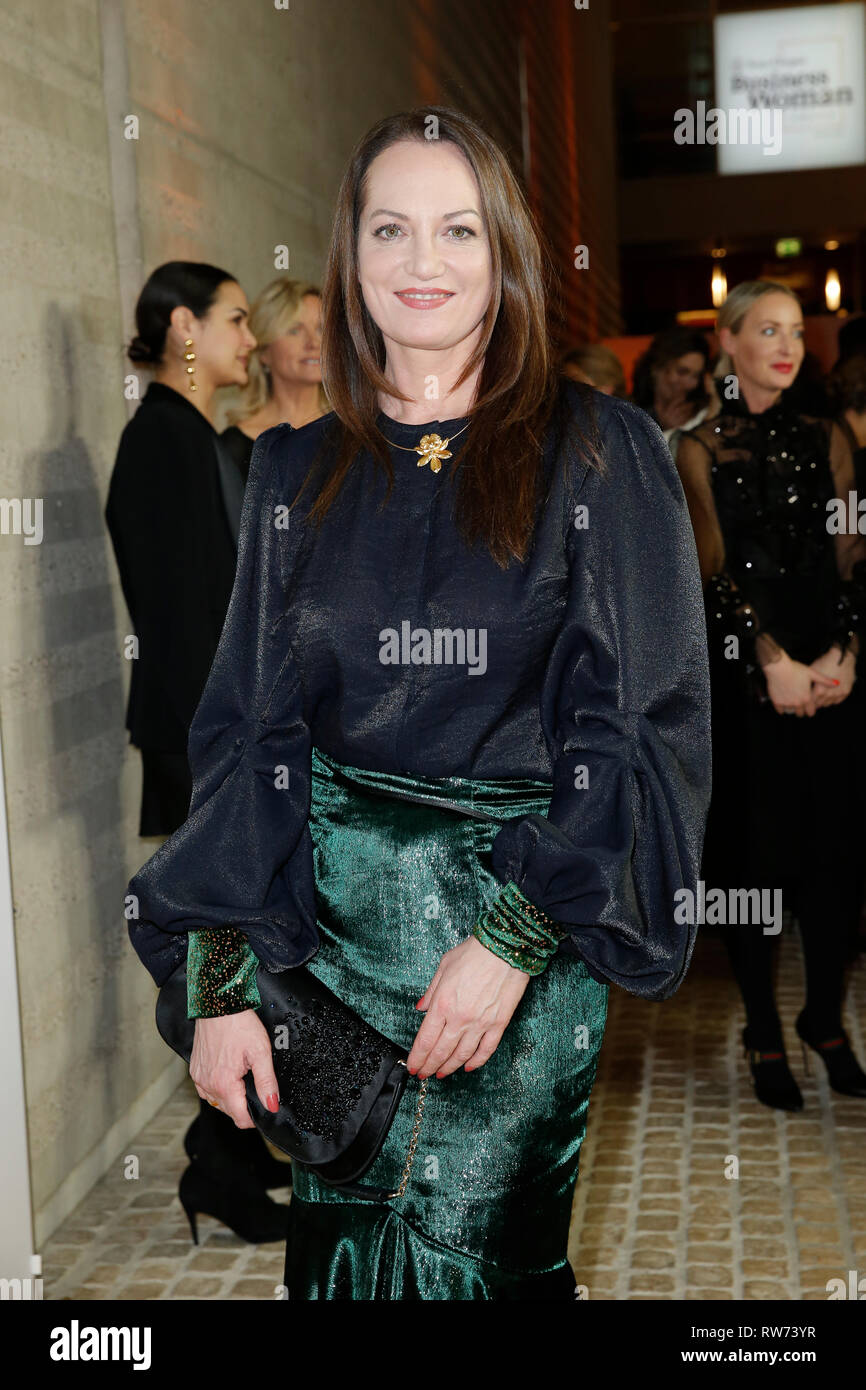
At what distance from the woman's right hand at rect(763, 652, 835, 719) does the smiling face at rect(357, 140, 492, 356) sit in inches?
94.0

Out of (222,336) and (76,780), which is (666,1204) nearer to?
(76,780)

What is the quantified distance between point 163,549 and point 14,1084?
128 centimetres

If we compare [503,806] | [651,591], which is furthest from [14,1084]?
[651,591]

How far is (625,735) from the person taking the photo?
1688 millimetres

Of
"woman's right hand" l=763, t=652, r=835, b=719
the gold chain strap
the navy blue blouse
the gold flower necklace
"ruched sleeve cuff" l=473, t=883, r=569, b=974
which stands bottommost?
the gold chain strap

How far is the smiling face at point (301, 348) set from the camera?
4.20 m

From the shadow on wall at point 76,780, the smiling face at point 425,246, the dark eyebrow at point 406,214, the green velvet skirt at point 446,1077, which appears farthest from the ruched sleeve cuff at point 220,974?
the shadow on wall at point 76,780

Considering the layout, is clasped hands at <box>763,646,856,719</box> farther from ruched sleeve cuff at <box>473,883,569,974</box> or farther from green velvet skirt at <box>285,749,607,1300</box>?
→ ruched sleeve cuff at <box>473,883,569,974</box>

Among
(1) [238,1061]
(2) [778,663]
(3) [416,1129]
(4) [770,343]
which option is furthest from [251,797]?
(4) [770,343]

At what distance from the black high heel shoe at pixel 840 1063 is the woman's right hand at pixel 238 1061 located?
108 inches

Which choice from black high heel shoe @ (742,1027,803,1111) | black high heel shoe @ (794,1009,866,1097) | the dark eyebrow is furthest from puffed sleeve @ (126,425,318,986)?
black high heel shoe @ (794,1009,866,1097)

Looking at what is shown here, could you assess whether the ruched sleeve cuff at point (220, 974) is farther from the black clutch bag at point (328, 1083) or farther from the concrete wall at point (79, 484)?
the concrete wall at point (79, 484)

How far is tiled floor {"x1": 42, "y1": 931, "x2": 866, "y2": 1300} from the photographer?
10.7 ft
